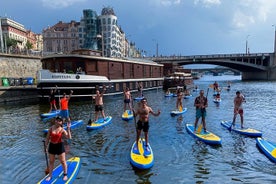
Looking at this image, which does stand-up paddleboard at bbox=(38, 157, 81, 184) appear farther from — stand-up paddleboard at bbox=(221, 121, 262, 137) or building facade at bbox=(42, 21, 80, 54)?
building facade at bbox=(42, 21, 80, 54)

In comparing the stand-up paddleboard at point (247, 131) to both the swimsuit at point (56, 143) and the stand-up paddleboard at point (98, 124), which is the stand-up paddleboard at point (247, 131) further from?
the swimsuit at point (56, 143)

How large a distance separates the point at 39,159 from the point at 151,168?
503 centimetres

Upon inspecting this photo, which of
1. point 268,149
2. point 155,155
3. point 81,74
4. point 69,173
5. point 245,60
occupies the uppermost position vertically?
point 245,60

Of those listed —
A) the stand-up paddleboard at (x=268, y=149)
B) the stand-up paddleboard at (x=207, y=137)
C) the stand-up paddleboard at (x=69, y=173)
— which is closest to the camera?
the stand-up paddleboard at (x=69, y=173)

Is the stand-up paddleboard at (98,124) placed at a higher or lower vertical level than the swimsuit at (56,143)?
lower

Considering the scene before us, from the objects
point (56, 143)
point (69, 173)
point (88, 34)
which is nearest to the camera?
point (56, 143)

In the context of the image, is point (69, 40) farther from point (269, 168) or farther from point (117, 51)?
point (269, 168)

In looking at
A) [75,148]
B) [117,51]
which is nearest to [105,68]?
[75,148]

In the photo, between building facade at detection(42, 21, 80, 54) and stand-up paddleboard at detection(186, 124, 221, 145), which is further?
building facade at detection(42, 21, 80, 54)

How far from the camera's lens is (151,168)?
9484 mm

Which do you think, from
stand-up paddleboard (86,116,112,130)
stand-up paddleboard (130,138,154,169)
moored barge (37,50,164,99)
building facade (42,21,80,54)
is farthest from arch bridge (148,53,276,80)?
stand-up paddleboard (130,138,154,169)

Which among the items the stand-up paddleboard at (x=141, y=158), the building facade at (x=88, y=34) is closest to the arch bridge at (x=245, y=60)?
the building facade at (x=88, y=34)

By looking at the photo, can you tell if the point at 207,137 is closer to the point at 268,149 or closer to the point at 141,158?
the point at 268,149

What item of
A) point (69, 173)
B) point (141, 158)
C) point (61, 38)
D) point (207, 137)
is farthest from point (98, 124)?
point (61, 38)
